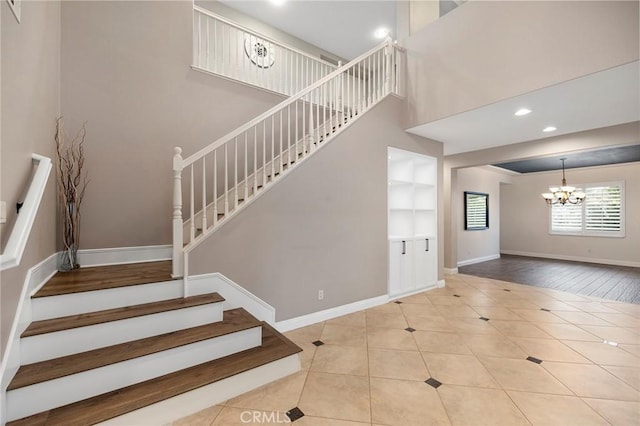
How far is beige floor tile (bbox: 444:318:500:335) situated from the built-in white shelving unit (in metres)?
1.01

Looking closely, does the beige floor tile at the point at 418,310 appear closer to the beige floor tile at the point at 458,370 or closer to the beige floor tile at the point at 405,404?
the beige floor tile at the point at 458,370

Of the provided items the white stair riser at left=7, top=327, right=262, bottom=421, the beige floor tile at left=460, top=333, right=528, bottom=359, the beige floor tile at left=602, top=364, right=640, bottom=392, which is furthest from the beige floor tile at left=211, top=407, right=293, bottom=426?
the beige floor tile at left=602, top=364, right=640, bottom=392

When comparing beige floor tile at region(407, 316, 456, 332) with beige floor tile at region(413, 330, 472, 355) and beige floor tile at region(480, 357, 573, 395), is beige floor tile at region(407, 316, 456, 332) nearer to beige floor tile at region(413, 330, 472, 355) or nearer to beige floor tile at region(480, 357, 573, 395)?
beige floor tile at region(413, 330, 472, 355)

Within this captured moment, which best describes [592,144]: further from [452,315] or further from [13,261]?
[13,261]

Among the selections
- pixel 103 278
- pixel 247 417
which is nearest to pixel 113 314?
pixel 103 278

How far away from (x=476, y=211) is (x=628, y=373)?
19.5 feet

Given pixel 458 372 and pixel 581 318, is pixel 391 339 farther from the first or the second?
pixel 581 318

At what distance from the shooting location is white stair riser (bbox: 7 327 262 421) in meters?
1.46

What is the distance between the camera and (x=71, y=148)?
289 cm

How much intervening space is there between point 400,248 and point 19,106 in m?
4.35

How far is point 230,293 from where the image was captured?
266cm

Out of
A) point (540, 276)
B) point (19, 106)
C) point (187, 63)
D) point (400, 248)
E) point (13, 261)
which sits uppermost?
point (187, 63)

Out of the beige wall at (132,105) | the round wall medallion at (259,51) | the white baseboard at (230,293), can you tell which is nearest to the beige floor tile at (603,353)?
the white baseboard at (230,293)

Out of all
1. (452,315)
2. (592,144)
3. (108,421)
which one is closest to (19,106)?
(108,421)
